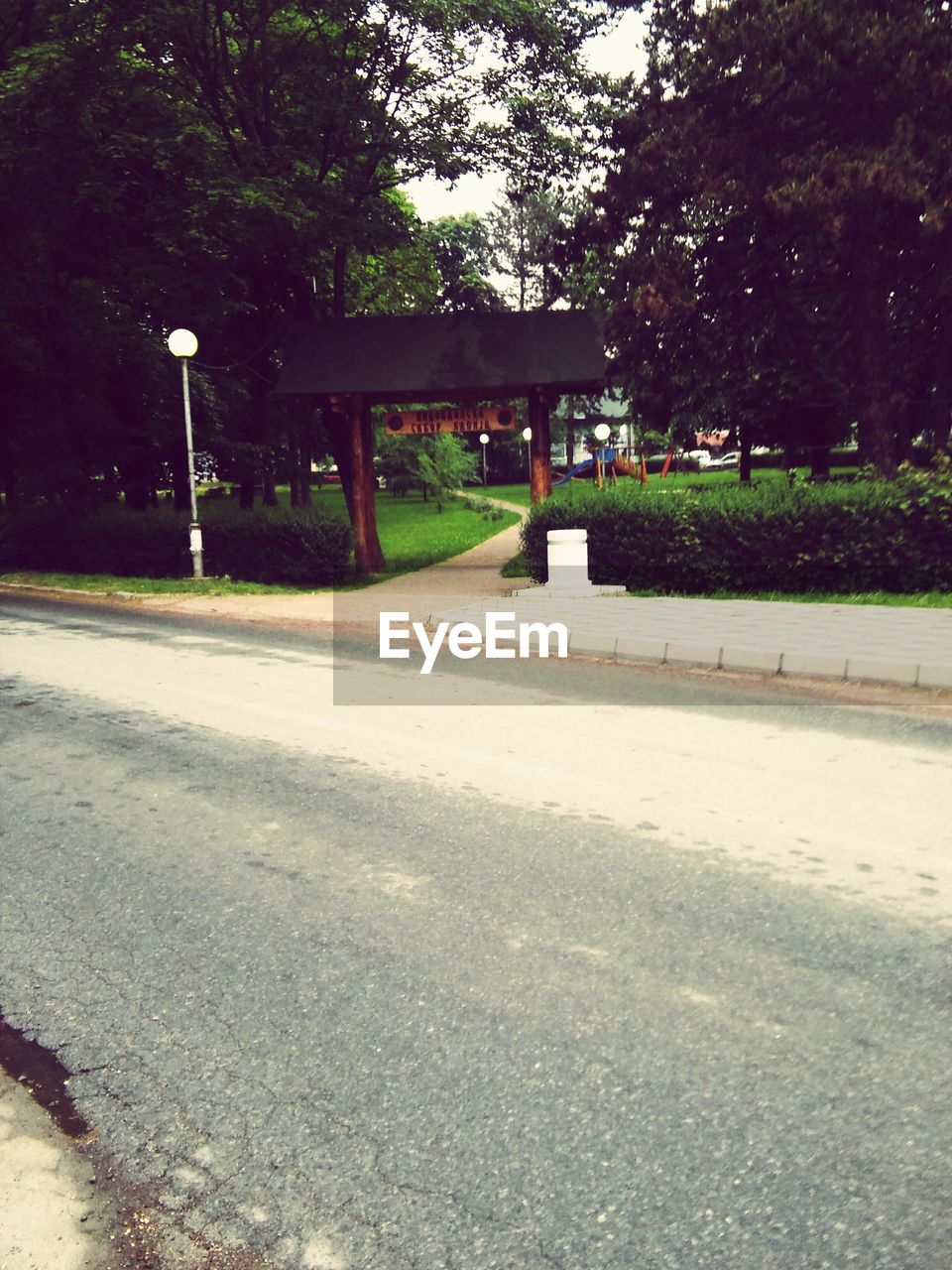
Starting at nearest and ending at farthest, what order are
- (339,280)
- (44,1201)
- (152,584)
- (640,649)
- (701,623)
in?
(44,1201) < (640,649) < (701,623) < (152,584) < (339,280)

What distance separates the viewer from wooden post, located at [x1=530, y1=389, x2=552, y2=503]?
20297 millimetres

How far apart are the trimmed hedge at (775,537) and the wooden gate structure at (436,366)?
5.36 meters

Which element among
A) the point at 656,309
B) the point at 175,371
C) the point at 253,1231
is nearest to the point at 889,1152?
the point at 253,1231

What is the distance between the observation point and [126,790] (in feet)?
19.7

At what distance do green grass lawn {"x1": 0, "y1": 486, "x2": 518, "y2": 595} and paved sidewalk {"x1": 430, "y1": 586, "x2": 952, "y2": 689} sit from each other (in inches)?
230

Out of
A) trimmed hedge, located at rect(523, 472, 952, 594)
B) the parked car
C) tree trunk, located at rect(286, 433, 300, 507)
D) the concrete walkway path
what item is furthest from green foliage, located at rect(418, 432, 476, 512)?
trimmed hedge, located at rect(523, 472, 952, 594)

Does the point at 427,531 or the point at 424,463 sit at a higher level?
the point at 424,463

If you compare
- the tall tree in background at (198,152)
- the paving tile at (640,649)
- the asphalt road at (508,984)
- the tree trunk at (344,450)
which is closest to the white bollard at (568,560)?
the paving tile at (640,649)

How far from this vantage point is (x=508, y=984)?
3633 mm

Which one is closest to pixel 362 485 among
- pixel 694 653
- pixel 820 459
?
pixel 694 653

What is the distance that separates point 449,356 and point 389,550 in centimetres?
759

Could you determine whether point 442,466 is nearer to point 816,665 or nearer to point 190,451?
point 190,451

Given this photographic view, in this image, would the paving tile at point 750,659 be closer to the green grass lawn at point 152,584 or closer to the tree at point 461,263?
the green grass lawn at point 152,584

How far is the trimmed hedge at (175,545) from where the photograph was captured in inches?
721
